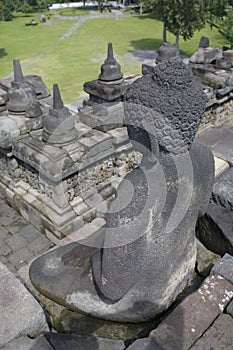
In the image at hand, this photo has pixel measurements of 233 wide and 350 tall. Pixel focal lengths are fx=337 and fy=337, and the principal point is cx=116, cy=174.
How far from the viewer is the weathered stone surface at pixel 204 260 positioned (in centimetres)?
280

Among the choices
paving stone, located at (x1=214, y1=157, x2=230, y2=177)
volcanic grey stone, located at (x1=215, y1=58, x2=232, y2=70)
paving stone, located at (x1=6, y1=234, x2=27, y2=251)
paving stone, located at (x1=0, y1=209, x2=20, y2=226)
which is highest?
volcanic grey stone, located at (x1=215, y1=58, x2=232, y2=70)

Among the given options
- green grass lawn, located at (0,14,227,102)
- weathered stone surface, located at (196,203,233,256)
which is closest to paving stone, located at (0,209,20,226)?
weathered stone surface, located at (196,203,233,256)

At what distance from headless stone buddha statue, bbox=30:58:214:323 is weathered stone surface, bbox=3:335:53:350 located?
1.41ft

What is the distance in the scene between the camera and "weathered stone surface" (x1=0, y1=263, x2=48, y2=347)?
213 cm

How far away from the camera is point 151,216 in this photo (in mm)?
2121

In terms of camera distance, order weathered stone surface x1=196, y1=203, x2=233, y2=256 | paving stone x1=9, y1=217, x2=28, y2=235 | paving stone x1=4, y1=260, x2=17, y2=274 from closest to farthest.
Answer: weathered stone surface x1=196, y1=203, x2=233, y2=256
paving stone x1=4, y1=260, x2=17, y2=274
paving stone x1=9, y1=217, x2=28, y2=235

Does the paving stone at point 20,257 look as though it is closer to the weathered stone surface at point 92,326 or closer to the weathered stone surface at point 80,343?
the weathered stone surface at point 92,326

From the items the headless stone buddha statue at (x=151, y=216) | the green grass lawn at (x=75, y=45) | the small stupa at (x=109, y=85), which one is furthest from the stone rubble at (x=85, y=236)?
the green grass lawn at (x=75, y=45)

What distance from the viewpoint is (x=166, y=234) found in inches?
88.7

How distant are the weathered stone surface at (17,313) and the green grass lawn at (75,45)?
1109 cm

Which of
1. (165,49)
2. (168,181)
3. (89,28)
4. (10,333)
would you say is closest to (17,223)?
(10,333)

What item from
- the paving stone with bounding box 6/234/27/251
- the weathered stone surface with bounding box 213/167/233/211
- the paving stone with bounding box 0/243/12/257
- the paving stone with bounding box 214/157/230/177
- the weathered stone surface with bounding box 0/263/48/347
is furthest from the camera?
the paving stone with bounding box 6/234/27/251

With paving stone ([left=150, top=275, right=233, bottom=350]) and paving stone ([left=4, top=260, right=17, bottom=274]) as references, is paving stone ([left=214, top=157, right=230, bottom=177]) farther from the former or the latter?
paving stone ([left=4, top=260, right=17, bottom=274])

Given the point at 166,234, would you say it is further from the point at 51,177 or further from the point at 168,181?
the point at 51,177
